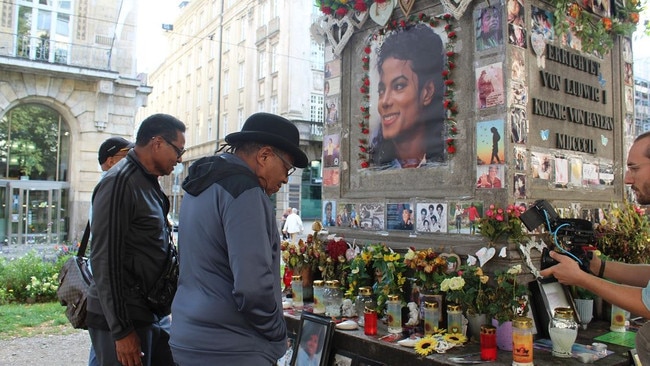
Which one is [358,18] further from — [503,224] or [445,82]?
[503,224]

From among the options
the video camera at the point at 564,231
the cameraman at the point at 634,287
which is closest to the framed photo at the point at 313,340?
the video camera at the point at 564,231

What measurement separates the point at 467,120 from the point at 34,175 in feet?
55.5

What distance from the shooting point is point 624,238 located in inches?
174

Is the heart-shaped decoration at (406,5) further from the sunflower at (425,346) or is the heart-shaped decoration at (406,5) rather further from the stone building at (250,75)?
the stone building at (250,75)

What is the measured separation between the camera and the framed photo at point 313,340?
12.8ft

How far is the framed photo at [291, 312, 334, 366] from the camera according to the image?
3.90 metres

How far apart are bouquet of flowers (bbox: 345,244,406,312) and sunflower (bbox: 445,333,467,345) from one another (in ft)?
2.08

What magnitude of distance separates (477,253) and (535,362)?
89 centimetres

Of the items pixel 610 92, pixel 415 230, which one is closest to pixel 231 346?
pixel 415 230

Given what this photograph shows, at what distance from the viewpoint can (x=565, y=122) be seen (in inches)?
172

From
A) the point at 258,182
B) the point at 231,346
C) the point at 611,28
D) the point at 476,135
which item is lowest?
the point at 231,346

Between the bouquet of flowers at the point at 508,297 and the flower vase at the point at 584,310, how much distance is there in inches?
30.0

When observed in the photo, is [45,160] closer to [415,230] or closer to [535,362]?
[415,230]

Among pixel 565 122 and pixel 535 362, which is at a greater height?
pixel 565 122
